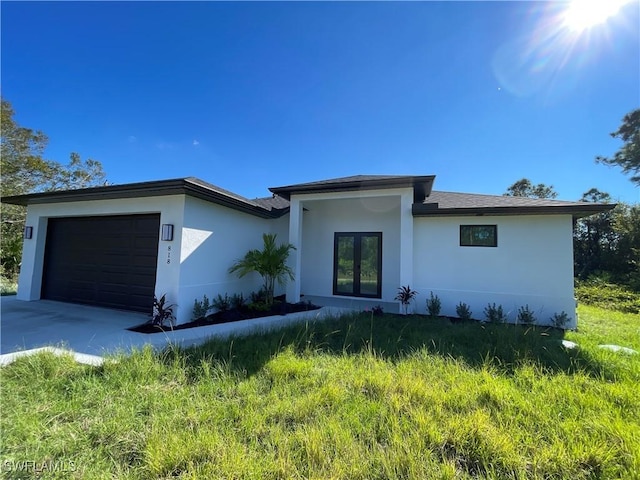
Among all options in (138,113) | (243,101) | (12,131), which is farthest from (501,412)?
(12,131)

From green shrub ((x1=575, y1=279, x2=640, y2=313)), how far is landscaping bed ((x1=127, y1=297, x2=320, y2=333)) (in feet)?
41.1

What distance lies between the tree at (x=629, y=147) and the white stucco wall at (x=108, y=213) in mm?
23114

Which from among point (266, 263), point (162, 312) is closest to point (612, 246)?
point (266, 263)

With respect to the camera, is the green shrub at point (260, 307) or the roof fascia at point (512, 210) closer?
the roof fascia at point (512, 210)

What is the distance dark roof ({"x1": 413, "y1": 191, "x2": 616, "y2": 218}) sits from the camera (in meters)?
6.97

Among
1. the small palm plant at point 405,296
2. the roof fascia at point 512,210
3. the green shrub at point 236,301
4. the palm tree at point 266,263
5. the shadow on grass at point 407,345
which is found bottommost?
the shadow on grass at point 407,345

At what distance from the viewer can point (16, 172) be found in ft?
53.1

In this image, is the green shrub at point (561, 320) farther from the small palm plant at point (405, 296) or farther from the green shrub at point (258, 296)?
the green shrub at point (258, 296)

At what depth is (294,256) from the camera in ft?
30.3

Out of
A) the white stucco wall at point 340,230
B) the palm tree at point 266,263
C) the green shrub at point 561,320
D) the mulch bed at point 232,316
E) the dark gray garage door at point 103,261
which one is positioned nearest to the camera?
the mulch bed at point 232,316

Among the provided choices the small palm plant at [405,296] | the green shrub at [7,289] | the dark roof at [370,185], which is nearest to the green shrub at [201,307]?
the dark roof at [370,185]

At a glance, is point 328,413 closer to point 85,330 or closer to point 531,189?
point 85,330

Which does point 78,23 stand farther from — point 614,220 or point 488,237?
point 614,220

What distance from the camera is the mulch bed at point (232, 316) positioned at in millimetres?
6129
